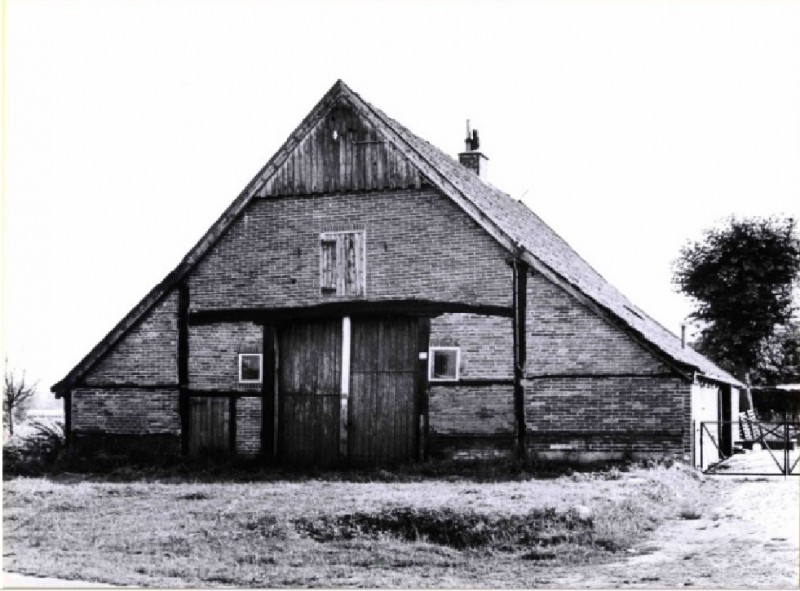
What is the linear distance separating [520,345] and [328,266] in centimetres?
422

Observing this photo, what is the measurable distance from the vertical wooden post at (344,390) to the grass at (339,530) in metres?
3.58

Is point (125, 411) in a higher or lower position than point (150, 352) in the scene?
lower

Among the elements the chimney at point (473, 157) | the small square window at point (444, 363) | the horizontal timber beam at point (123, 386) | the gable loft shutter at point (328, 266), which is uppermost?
the chimney at point (473, 157)

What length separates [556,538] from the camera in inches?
536

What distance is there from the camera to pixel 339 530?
1423 centimetres

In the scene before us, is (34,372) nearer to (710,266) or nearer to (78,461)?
(78,461)

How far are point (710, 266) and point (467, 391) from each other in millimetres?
19991

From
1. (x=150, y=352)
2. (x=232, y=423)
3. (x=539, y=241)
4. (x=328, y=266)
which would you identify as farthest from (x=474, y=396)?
(x=150, y=352)

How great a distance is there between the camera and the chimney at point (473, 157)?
2909 centimetres

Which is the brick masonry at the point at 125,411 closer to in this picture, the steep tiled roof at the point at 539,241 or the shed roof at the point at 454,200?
the shed roof at the point at 454,200

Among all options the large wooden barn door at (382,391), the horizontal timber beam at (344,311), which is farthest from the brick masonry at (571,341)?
the large wooden barn door at (382,391)

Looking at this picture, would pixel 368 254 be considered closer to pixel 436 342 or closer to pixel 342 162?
pixel 342 162

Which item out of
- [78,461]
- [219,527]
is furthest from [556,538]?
[78,461]

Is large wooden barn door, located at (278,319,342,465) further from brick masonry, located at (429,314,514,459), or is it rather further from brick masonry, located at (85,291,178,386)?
brick masonry, located at (85,291,178,386)
